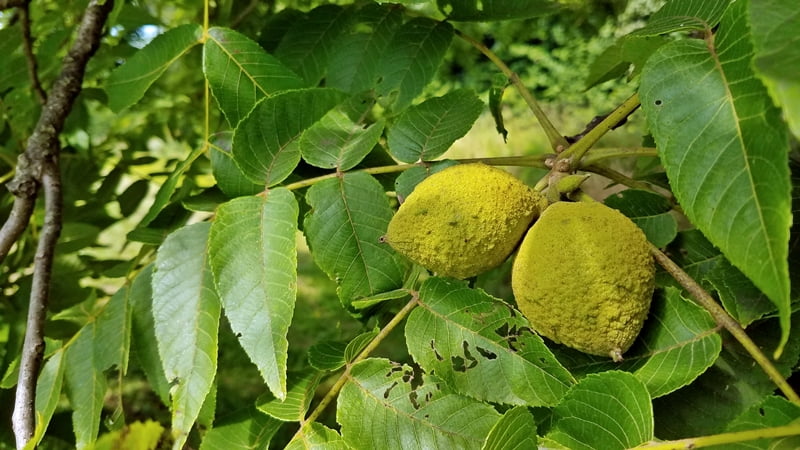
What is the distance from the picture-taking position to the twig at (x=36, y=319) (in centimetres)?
108

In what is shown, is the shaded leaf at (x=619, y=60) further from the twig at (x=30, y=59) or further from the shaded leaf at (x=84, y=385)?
the twig at (x=30, y=59)

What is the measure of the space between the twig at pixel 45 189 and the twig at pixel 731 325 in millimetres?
1042

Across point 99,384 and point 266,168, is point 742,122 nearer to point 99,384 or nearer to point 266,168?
point 266,168

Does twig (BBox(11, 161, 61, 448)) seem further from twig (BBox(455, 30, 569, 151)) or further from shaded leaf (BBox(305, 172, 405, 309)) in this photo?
twig (BBox(455, 30, 569, 151))

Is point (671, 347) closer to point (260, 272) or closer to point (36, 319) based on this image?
point (260, 272)

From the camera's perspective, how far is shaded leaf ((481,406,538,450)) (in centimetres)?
86

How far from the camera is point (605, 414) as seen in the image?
2.96 feet

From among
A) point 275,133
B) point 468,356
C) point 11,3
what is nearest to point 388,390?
point 468,356

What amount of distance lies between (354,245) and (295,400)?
0.30 meters

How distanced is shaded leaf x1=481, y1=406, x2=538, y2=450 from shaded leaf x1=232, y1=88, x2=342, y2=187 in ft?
1.90

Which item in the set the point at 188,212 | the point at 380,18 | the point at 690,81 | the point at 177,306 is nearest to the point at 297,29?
the point at 380,18

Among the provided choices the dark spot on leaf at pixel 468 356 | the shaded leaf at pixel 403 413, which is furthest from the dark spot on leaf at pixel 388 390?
the dark spot on leaf at pixel 468 356

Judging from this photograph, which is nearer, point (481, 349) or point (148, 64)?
point (481, 349)

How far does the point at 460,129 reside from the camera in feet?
4.09
